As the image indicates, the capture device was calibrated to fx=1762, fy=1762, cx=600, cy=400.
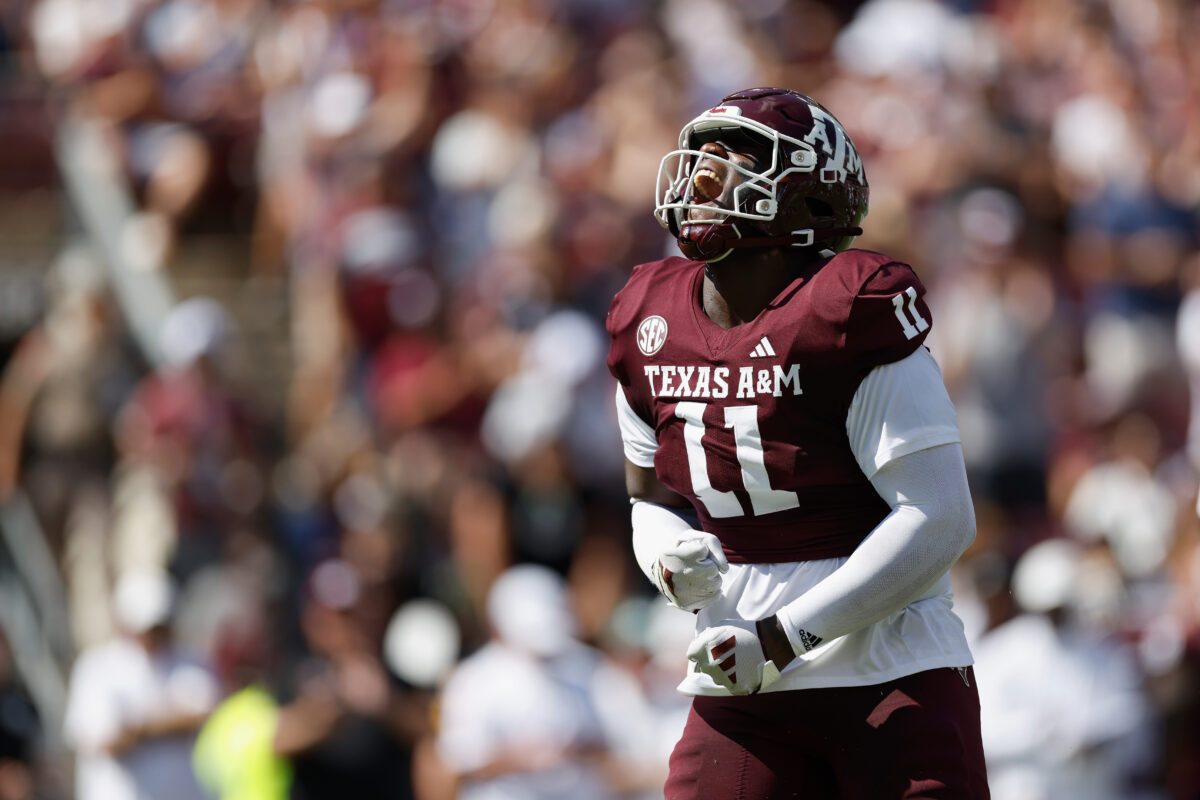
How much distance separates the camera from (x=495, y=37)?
1025 centimetres

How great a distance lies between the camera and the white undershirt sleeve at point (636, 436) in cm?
396

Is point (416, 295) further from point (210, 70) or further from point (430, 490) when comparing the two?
point (210, 70)

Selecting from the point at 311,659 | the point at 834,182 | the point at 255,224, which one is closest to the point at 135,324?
the point at 255,224

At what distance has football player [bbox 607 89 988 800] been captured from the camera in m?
3.48

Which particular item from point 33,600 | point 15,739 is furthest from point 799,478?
point 33,600

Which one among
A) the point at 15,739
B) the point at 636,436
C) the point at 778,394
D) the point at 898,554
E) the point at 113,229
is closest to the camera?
the point at 898,554

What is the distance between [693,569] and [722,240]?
2.30 ft

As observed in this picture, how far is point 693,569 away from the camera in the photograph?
139 inches

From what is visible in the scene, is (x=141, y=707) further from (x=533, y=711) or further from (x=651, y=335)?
(x=651, y=335)

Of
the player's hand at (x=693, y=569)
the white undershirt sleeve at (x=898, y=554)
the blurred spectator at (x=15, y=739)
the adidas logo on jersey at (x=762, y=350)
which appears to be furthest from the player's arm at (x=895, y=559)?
the blurred spectator at (x=15, y=739)

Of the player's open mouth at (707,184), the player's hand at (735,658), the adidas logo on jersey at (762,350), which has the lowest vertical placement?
the player's hand at (735,658)

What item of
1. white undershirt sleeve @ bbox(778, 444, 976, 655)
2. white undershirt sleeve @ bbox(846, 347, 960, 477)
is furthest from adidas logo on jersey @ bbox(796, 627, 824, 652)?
white undershirt sleeve @ bbox(846, 347, 960, 477)

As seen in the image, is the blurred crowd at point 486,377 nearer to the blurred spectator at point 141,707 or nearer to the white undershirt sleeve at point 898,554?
the blurred spectator at point 141,707

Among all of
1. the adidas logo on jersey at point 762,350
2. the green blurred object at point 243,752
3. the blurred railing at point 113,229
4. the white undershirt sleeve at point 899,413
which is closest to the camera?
the white undershirt sleeve at point 899,413
